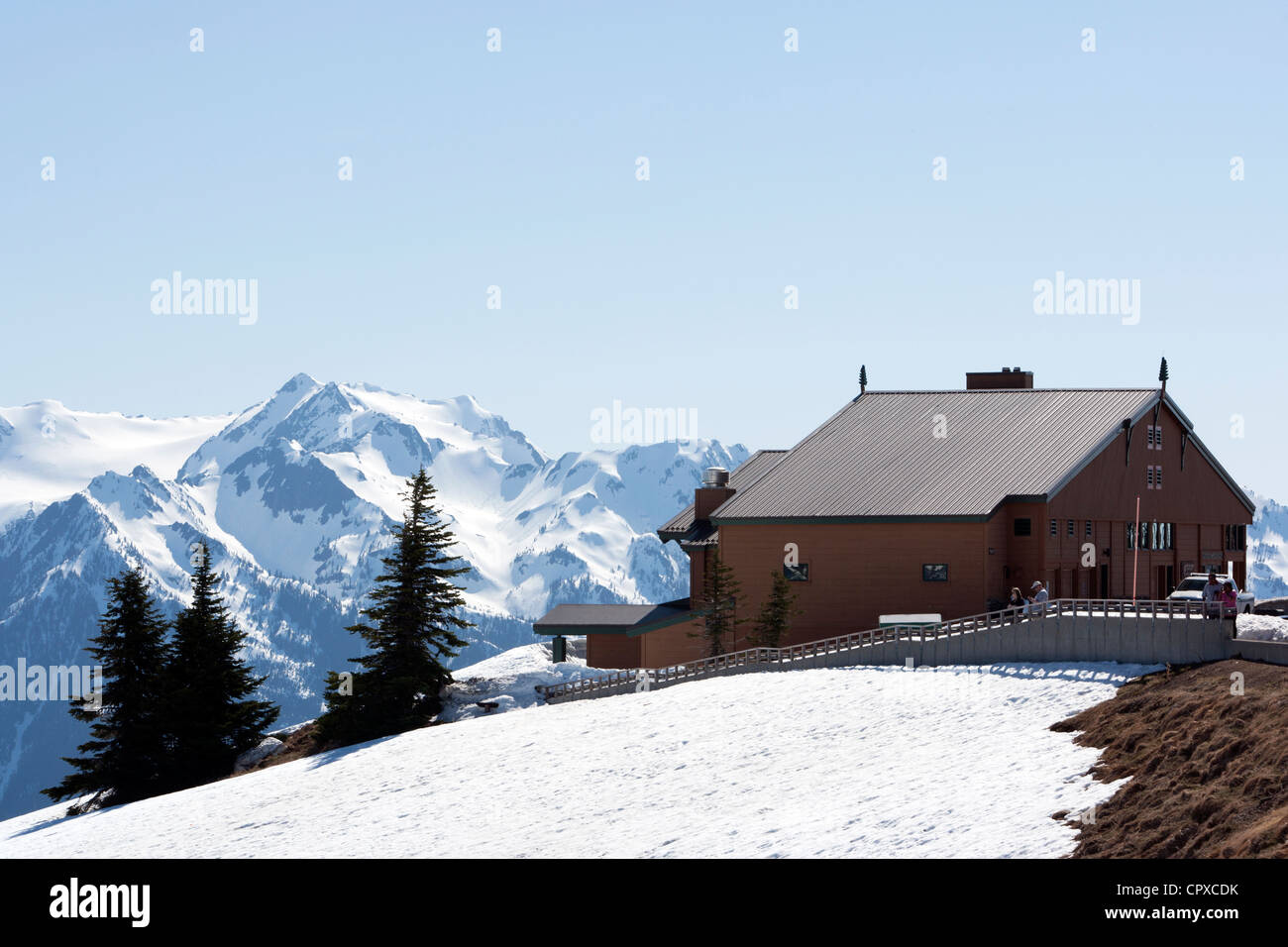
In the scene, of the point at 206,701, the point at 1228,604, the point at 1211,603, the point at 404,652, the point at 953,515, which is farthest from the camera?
the point at 206,701

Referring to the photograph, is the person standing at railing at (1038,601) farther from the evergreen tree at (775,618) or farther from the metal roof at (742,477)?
the metal roof at (742,477)

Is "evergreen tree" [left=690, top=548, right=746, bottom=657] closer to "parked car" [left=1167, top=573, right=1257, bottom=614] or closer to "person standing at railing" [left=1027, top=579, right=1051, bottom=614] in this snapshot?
"person standing at railing" [left=1027, top=579, right=1051, bottom=614]

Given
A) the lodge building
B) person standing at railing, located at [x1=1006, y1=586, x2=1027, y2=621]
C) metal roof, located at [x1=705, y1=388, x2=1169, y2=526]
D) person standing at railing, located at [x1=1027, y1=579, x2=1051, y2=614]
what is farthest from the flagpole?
person standing at railing, located at [x1=1027, y1=579, x2=1051, y2=614]

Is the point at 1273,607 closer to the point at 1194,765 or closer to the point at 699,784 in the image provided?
the point at 1194,765

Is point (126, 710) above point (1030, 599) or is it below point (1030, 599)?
below

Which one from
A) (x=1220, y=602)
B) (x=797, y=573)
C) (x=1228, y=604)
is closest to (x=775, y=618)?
(x=797, y=573)

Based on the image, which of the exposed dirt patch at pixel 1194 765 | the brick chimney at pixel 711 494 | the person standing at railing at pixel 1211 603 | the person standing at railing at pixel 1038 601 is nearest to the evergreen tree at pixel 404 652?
the brick chimney at pixel 711 494

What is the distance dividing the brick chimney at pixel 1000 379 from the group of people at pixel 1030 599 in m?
14.9

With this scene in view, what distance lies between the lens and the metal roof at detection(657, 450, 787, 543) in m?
66.6

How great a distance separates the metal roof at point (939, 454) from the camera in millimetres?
56188

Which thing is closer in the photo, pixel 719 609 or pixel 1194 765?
pixel 1194 765

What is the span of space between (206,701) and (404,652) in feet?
28.6

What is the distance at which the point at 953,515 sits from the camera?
2137 inches

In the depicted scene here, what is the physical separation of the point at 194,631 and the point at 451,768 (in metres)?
18.4
